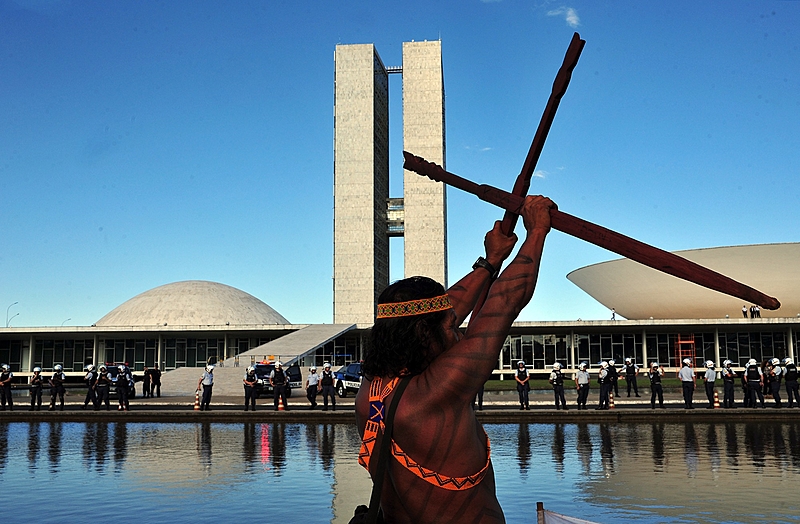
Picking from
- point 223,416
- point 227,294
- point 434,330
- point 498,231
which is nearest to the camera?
point 434,330

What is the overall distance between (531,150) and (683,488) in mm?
8674

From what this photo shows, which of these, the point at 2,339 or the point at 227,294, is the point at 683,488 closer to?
the point at 2,339

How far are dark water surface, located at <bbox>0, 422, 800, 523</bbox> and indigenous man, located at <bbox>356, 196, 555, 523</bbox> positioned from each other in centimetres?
A: 620

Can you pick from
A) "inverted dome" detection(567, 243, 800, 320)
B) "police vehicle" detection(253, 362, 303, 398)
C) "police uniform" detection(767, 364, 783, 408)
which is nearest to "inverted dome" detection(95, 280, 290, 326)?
"inverted dome" detection(567, 243, 800, 320)

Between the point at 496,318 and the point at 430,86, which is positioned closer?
the point at 496,318

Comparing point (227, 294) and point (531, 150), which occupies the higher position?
point (227, 294)

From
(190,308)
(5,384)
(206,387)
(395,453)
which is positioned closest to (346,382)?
(206,387)

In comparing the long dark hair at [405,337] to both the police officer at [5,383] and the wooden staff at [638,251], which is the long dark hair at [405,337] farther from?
the police officer at [5,383]

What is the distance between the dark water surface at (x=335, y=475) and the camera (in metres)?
8.91

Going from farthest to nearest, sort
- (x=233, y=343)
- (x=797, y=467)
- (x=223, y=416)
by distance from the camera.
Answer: (x=233, y=343), (x=223, y=416), (x=797, y=467)

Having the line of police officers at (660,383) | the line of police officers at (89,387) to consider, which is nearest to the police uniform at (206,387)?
the line of police officers at (89,387)

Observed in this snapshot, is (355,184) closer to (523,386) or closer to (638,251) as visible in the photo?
(523,386)

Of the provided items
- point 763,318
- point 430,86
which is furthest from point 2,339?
point 763,318

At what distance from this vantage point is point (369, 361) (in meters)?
2.69
